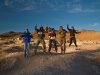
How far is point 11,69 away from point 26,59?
1.39 m

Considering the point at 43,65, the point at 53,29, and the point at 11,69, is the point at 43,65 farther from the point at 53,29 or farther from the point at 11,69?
the point at 53,29

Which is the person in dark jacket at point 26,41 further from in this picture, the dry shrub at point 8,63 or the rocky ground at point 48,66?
the dry shrub at point 8,63

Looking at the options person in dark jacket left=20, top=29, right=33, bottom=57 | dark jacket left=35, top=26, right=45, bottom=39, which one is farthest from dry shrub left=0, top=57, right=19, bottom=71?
dark jacket left=35, top=26, right=45, bottom=39

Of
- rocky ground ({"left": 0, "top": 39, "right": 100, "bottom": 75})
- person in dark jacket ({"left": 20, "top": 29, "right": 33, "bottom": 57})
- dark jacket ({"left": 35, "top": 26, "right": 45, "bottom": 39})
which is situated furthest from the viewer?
dark jacket ({"left": 35, "top": 26, "right": 45, "bottom": 39})

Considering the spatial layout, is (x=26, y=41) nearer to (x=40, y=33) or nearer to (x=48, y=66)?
(x=40, y=33)

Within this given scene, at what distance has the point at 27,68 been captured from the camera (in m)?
11.8

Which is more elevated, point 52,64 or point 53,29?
point 53,29

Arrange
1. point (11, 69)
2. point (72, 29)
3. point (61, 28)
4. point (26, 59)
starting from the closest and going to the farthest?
point (11, 69), point (26, 59), point (61, 28), point (72, 29)

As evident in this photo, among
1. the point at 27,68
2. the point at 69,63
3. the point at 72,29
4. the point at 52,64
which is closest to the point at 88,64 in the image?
the point at 69,63

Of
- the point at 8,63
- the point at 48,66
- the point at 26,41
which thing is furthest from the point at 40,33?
the point at 48,66

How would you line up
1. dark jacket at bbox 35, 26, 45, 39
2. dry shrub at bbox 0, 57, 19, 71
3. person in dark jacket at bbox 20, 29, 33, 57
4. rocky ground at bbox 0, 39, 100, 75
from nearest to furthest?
1. rocky ground at bbox 0, 39, 100, 75
2. dry shrub at bbox 0, 57, 19, 71
3. person in dark jacket at bbox 20, 29, 33, 57
4. dark jacket at bbox 35, 26, 45, 39

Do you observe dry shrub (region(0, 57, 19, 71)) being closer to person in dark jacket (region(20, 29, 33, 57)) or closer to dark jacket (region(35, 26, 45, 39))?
person in dark jacket (region(20, 29, 33, 57))

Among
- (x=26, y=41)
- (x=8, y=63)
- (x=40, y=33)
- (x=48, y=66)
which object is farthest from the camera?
(x=40, y=33)

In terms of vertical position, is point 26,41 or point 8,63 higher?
point 26,41
